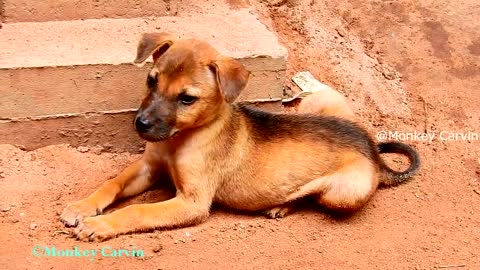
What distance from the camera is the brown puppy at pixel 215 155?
16.7 feet

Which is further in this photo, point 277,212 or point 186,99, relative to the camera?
point 277,212

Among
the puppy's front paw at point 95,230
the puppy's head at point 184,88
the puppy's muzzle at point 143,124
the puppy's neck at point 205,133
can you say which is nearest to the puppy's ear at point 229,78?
the puppy's head at point 184,88

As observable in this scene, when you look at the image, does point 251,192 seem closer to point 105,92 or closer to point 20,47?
point 105,92

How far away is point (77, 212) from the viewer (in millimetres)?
5246

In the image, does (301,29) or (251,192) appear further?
(301,29)

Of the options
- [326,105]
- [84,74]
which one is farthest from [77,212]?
[326,105]

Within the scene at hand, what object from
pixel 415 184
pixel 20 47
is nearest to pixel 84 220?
pixel 20 47

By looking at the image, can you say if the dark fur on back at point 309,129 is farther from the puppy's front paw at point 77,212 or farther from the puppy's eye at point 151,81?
the puppy's front paw at point 77,212

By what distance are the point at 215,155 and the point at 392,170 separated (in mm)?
1541

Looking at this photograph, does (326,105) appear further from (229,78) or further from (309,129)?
(229,78)

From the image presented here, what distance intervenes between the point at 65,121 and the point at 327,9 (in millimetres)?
3283

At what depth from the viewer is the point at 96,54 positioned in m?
5.80

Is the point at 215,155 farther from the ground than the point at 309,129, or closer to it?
closer to it

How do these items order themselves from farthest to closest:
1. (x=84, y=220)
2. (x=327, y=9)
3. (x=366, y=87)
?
(x=327, y=9)
(x=366, y=87)
(x=84, y=220)
